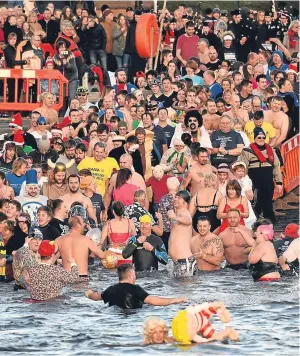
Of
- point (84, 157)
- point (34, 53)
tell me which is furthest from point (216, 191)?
point (34, 53)

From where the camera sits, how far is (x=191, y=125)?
3114 centimetres

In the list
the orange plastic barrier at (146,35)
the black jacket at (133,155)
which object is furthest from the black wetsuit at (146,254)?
the orange plastic barrier at (146,35)

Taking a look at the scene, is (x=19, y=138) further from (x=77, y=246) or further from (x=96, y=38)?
(x=96, y=38)

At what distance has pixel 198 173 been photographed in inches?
1166

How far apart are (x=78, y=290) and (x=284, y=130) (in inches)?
294

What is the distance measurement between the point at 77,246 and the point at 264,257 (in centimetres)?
275

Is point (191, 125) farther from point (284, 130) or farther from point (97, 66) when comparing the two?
point (97, 66)

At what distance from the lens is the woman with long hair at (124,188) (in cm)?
2884

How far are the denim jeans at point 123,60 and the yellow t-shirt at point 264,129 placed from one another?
6889 mm

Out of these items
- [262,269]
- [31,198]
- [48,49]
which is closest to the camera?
[262,269]

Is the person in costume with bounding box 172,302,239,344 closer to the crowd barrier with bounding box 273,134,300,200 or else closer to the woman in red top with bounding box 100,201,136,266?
the woman in red top with bounding box 100,201,136,266

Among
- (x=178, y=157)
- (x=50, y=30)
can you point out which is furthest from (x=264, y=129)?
(x=50, y=30)

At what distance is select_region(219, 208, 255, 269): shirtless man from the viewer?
90.7ft

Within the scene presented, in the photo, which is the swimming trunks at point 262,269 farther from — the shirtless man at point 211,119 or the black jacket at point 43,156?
the shirtless man at point 211,119
